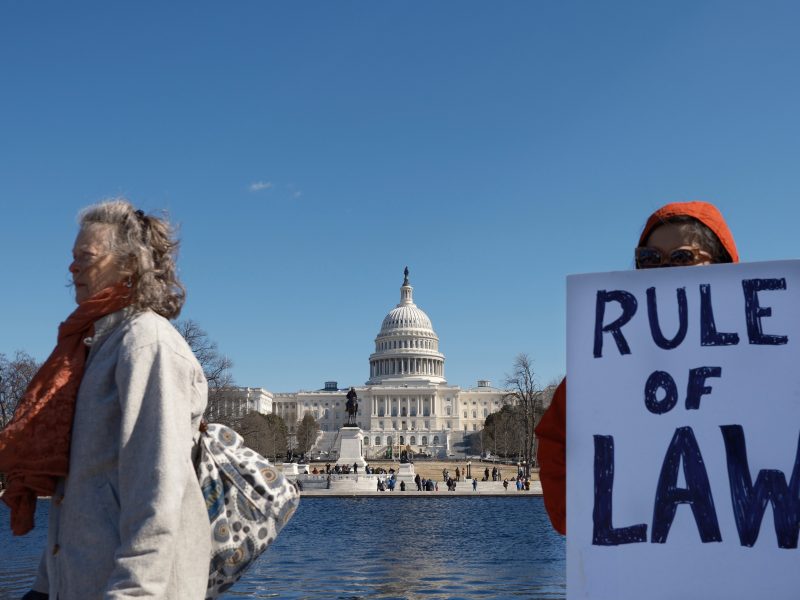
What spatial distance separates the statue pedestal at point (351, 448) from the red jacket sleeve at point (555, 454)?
6498 centimetres

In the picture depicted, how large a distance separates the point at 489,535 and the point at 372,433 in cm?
11965

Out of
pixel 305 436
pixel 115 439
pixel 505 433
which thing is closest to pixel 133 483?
pixel 115 439

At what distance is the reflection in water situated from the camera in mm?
13969

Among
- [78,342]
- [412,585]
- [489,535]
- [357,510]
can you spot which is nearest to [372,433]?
[357,510]

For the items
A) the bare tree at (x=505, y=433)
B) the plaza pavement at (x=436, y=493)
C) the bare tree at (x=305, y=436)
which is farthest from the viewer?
the bare tree at (x=305, y=436)

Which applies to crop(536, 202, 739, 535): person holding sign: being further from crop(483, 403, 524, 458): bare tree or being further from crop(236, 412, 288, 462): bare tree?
crop(483, 403, 524, 458): bare tree

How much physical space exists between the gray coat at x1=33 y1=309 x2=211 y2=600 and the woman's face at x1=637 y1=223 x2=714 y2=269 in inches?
59.3

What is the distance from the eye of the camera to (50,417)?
2822 millimetres

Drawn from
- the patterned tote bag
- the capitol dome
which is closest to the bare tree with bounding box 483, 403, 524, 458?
the capitol dome

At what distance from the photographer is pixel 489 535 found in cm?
2345

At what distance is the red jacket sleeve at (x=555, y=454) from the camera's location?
280cm

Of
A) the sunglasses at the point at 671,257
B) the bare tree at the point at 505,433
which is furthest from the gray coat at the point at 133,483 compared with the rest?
the bare tree at the point at 505,433

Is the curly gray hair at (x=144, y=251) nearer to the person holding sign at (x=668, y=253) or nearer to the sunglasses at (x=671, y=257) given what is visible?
the person holding sign at (x=668, y=253)

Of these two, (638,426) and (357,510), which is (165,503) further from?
(357,510)
